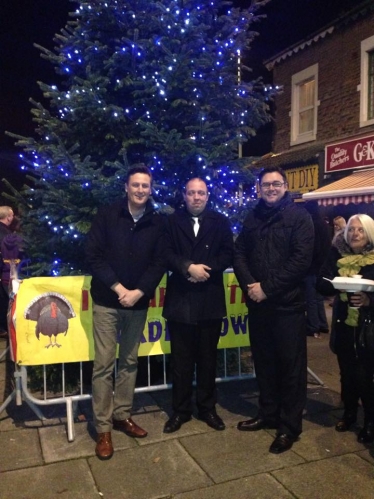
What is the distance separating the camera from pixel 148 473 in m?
3.29

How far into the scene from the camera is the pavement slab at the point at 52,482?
304cm

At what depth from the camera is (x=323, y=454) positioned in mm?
3545

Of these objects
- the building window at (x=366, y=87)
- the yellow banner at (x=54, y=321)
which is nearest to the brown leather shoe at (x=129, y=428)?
the yellow banner at (x=54, y=321)

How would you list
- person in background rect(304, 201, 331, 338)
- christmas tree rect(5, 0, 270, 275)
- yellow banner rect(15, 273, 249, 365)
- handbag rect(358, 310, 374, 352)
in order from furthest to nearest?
person in background rect(304, 201, 331, 338), christmas tree rect(5, 0, 270, 275), yellow banner rect(15, 273, 249, 365), handbag rect(358, 310, 374, 352)

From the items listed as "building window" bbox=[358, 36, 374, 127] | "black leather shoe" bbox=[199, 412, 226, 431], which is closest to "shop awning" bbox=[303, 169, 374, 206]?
"building window" bbox=[358, 36, 374, 127]

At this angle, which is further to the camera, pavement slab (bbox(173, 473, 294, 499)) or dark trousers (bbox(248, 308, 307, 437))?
dark trousers (bbox(248, 308, 307, 437))

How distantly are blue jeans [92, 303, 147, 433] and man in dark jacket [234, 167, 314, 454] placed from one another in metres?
0.99

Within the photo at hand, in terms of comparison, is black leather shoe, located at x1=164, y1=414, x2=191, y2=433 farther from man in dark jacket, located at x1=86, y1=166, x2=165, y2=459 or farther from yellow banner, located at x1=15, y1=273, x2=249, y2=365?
yellow banner, located at x1=15, y1=273, x2=249, y2=365

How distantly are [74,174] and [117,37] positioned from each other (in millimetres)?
1650

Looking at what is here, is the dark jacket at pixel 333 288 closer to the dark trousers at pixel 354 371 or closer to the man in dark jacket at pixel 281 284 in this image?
the dark trousers at pixel 354 371

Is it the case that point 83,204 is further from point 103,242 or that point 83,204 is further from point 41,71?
point 41,71

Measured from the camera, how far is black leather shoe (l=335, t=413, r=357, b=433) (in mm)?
3941

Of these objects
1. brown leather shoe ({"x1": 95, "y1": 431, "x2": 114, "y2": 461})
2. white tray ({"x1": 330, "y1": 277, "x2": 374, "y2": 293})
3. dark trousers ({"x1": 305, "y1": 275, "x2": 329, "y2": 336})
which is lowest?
brown leather shoe ({"x1": 95, "y1": 431, "x2": 114, "y2": 461})

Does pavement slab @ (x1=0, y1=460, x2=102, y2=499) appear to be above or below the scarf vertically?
below
